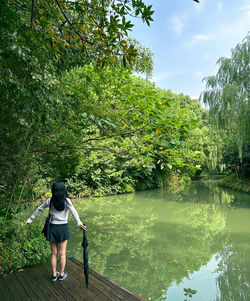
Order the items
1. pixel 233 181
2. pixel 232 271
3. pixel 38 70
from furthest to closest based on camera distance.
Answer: pixel 233 181 < pixel 232 271 < pixel 38 70

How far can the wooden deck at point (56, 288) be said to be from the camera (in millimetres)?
2463

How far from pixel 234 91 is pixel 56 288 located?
11911mm

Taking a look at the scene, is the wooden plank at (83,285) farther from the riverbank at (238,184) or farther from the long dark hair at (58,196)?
the riverbank at (238,184)

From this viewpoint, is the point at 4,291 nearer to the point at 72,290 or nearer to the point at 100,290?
the point at 72,290

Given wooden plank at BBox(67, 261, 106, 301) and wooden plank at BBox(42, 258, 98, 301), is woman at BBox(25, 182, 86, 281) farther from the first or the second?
wooden plank at BBox(67, 261, 106, 301)

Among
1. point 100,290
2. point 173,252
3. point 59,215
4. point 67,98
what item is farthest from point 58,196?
point 173,252

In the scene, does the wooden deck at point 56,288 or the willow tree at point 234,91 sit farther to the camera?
the willow tree at point 234,91

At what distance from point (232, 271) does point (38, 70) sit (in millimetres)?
4899

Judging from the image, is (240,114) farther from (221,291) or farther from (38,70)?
(38,70)

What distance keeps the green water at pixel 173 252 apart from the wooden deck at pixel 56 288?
3.95 ft

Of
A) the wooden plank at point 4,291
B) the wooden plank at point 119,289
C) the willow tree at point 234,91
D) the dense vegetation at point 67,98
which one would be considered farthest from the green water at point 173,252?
the willow tree at point 234,91

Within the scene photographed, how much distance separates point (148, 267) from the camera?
14.9 ft

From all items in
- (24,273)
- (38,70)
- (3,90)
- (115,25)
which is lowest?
(24,273)

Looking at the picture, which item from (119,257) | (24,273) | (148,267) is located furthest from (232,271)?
(24,273)
